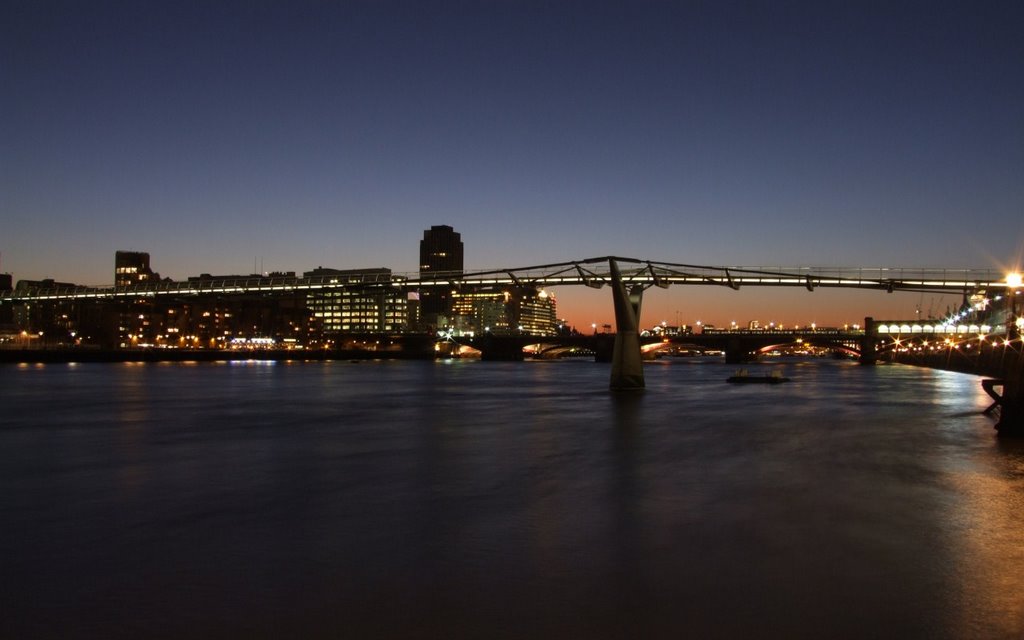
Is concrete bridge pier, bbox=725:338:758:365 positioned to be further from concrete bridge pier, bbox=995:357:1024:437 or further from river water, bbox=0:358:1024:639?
concrete bridge pier, bbox=995:357:1024:437

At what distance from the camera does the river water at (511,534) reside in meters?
8.13

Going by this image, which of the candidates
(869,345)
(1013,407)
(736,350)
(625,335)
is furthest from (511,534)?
(869,345)

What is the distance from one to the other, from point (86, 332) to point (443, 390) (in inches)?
4840

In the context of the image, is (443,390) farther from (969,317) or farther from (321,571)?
(969,317)

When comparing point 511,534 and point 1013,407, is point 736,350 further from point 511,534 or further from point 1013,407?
point 511,534

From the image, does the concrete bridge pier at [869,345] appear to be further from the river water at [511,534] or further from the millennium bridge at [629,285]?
the river water at [511,534]

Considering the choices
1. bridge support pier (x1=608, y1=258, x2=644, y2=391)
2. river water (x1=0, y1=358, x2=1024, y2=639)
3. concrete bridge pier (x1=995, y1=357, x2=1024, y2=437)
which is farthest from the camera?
bridge support pier (x1=608, y1=258, x2=644, y2=391)

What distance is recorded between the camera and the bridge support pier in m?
Answer: 39.7

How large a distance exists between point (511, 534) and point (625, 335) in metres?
30.6

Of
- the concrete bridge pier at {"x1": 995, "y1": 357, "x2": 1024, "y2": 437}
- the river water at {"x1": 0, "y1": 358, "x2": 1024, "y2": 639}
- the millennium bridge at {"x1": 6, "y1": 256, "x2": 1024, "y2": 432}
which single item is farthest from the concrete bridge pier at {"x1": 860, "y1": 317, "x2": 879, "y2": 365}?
the river water at {"x1": 0, "y1": 358, "x2": 1024, "y2": 639}

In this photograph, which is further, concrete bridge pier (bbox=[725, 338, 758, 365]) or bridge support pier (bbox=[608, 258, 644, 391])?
concrete bridge pier (bbox=[725, 338, 758, 365])

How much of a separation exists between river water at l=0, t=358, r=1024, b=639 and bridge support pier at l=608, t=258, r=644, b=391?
12651 millimetres

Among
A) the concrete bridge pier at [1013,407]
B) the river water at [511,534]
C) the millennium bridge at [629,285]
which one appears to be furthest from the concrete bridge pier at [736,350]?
the concrete bridge pier at [1013,407]

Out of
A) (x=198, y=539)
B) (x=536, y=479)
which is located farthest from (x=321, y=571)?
(x=536, y=479)
